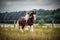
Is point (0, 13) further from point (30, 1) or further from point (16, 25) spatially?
point (30, 1)

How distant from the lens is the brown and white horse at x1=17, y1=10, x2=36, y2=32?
3.30 metres

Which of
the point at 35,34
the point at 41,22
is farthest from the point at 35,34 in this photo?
the point at 41,22

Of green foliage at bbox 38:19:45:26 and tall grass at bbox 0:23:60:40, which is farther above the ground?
green foliage at bbox 38:19:45:26

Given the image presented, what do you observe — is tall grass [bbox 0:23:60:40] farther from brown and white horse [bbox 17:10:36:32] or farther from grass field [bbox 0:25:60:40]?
brown and white horse [bbox 17:10:36:32]

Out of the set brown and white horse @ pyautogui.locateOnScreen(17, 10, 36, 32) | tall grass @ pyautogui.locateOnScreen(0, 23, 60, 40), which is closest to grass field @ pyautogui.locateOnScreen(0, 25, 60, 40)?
tall grass @ pyautogui.locateOnScreen(0, 23, 60, 40)

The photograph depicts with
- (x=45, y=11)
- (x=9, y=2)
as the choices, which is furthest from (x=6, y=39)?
(x=45, y=11)

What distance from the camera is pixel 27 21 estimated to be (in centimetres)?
332

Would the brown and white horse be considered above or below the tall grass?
above

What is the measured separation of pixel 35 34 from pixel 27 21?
0.31 meters

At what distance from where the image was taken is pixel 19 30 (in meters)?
3.33

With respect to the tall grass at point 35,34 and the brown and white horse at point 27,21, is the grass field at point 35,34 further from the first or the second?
the brown and white horse at point 27,21

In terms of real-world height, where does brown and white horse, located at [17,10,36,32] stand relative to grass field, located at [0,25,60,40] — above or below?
above

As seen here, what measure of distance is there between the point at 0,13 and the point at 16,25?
437 millimetres

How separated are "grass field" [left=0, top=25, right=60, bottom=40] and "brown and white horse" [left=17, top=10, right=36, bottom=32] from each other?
0.10 meters
